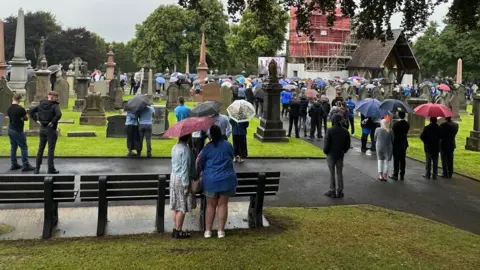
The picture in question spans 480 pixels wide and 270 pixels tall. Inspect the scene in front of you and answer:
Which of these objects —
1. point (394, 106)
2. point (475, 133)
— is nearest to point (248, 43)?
point (475, 133)

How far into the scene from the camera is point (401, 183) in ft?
37.3

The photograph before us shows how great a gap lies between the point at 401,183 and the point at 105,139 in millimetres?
9657

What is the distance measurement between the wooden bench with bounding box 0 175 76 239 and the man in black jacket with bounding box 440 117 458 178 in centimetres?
928

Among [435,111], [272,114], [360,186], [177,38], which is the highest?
[177,38]

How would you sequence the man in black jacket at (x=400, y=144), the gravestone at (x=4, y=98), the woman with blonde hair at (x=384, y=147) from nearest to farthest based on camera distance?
the woman with blonde hair at (x=384, y=147) → the man in black jacket at (x=400, y=144) → the gravestone at (x=4, y=98)

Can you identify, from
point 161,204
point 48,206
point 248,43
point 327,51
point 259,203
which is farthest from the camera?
point 327,51

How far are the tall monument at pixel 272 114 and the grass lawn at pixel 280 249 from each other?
9342 millimetres

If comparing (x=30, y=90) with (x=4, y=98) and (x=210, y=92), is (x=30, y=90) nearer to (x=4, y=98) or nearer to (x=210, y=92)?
(x=4, y=98)

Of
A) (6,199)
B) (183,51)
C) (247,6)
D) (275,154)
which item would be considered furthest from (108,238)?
(183,51)

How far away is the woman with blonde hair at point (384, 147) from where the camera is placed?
11406mm

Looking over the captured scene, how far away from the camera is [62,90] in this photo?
79.8ft

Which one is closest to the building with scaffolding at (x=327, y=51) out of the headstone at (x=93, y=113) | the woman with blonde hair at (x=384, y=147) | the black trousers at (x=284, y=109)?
the black trousers at (x=284, y=109)

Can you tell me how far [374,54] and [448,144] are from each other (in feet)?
168

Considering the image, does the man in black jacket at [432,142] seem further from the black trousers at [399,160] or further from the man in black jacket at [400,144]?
the black trousers at [399,160]
